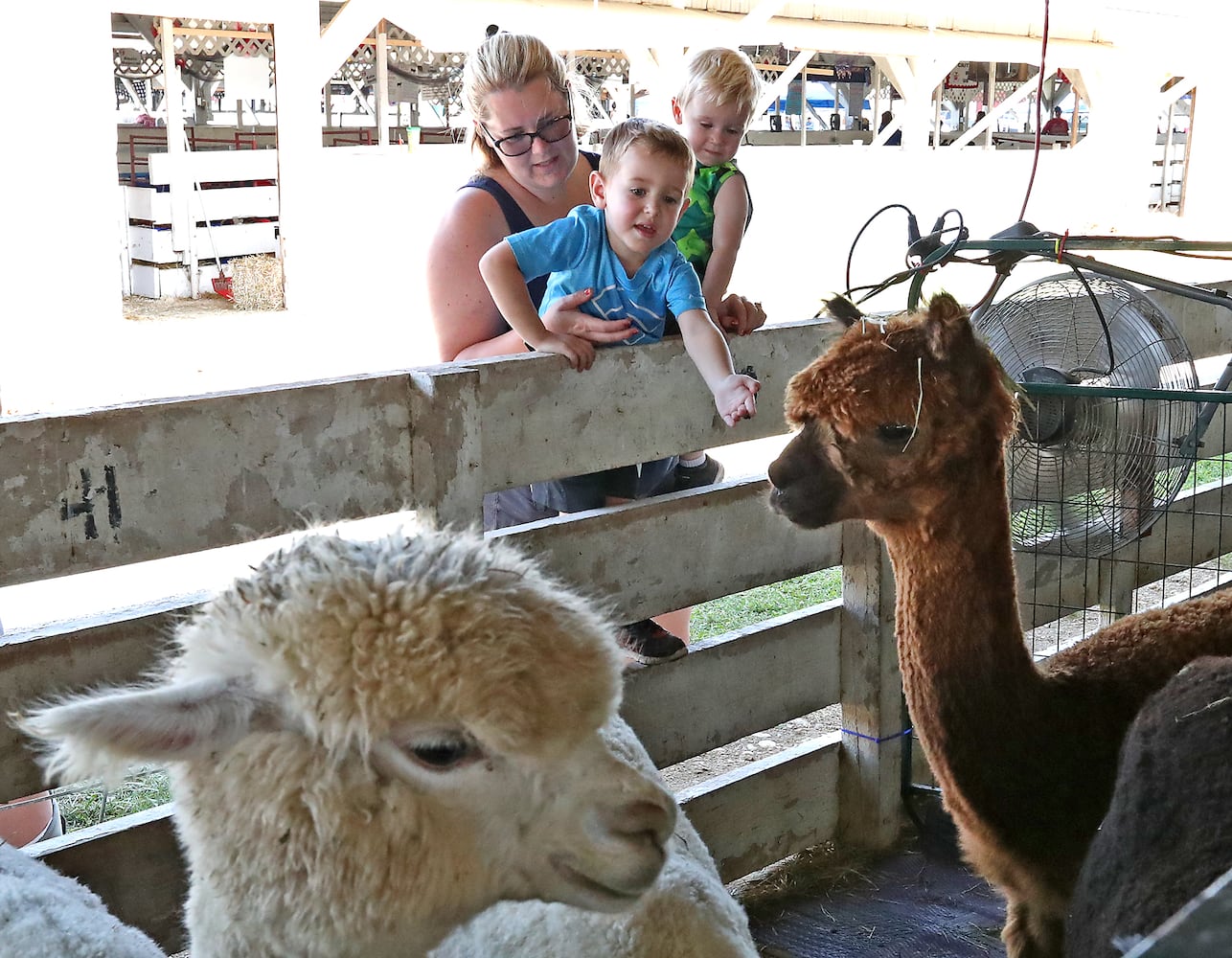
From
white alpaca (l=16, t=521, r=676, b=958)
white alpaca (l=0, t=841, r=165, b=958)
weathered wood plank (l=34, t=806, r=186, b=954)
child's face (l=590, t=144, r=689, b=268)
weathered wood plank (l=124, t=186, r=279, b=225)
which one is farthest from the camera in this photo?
weathered wood plank (l=124, t=186, r=279, b=225)

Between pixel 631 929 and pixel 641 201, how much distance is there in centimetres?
188

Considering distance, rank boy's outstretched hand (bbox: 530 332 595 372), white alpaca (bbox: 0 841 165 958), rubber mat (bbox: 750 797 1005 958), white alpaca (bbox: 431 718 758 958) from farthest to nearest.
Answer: rubber mat (bbox: 750 797 1005 958) < boy's outstretched hand (bbox: 530 332 595 372) < white alpaca (bbox: 431 718 758 958) < white alpaca (bbox: 0 841 165 958)

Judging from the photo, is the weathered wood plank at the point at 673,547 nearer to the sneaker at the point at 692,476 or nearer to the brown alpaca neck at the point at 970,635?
the sneaker at the point at 692,476

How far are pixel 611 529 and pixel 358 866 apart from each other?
1.57 metres

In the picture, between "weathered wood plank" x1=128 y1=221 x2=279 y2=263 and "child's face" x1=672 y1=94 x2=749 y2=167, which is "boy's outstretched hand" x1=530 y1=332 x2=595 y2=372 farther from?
"weathered wood plank" x1=128 y1=221 x2=279 y2=263

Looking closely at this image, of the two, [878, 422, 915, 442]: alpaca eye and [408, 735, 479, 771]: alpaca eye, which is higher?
[878, 422, 915, 442]: alpaca eye

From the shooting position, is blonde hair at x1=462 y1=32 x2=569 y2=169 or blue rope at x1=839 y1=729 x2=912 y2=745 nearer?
blonde hair at x1=462 y1=32 x2=569 y2=169

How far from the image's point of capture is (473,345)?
11.1 ft

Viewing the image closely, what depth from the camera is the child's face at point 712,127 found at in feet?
13.1

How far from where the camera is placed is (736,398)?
3.09 meters

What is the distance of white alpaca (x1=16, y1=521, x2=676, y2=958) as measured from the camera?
171 centimetres

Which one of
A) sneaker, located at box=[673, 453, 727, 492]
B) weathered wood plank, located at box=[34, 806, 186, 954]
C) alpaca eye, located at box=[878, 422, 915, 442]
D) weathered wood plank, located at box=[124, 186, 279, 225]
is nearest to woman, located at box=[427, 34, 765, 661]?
sneaker, located at box=[673, 453, 727, 492]

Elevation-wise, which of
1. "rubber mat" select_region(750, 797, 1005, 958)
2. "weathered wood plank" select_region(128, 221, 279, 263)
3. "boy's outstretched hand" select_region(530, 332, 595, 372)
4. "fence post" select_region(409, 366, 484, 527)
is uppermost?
"weathered wood plank" select_region(128, 221, 279, 263)

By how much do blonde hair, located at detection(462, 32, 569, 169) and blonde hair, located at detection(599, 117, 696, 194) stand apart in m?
0.19
